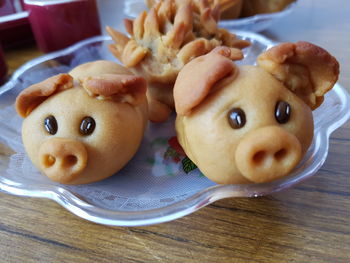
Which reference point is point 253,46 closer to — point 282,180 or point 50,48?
point 282,180

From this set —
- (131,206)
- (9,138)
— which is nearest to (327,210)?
(131,206)

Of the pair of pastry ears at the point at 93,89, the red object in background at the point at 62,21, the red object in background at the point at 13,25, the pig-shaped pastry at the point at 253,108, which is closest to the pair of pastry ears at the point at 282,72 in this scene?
the pig-shaped pastry at the point at 253,108

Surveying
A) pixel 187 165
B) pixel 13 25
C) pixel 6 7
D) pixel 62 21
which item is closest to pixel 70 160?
pixel 187 165

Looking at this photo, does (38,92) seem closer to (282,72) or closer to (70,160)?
(70,160)

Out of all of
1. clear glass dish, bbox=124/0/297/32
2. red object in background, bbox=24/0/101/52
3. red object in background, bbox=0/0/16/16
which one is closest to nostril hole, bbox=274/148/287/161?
clear glass dish, bbox=124/0/297/32

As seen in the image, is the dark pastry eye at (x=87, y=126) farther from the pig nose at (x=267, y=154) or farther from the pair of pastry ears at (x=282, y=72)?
the pig nose at (x=267, y=154)

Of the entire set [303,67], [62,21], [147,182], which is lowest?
[147,182]
